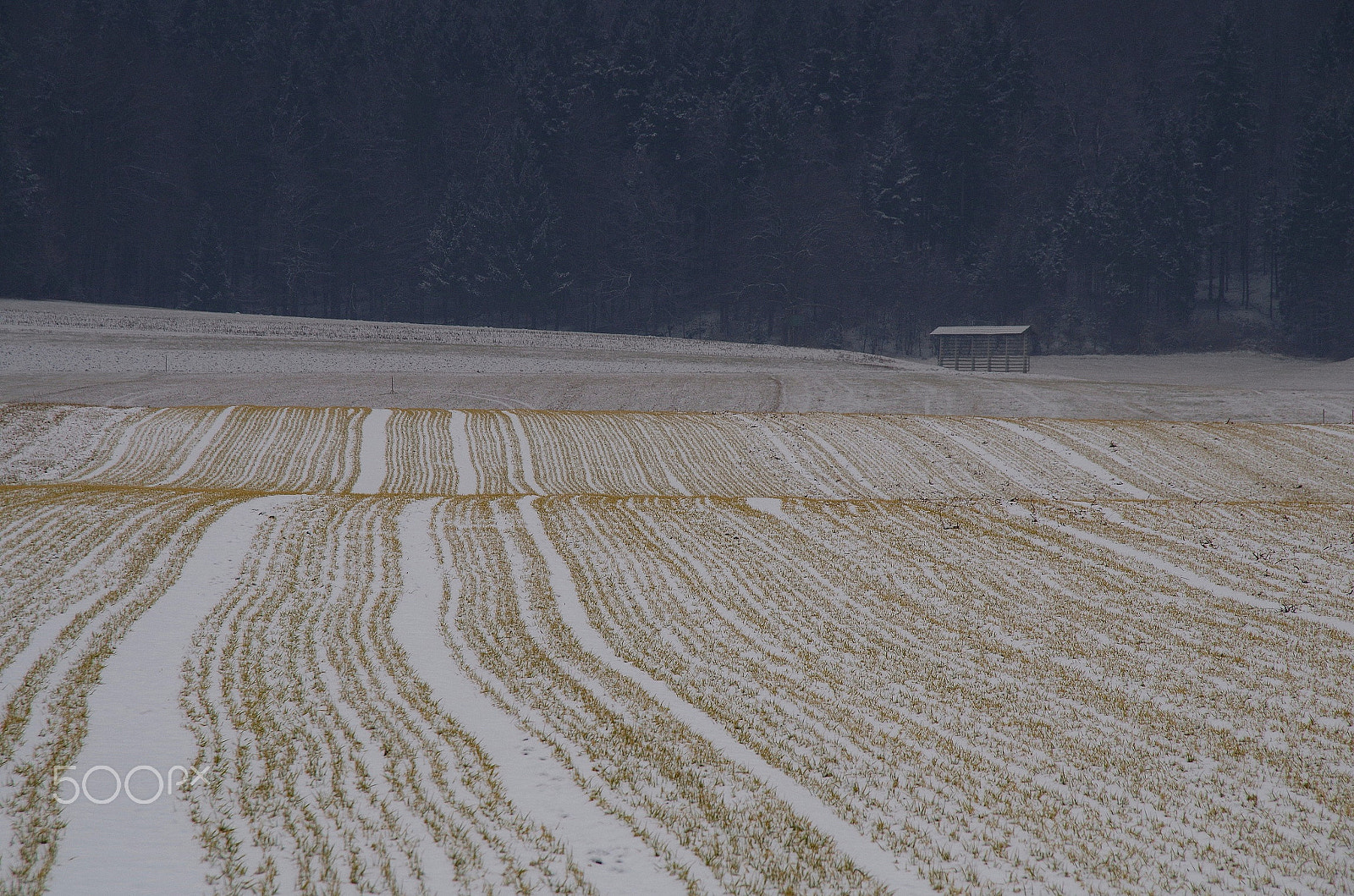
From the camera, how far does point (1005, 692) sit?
11367 mm

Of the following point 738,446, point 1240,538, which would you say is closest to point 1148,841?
point 1240,538

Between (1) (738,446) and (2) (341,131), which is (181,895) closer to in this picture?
(1) (738,446)

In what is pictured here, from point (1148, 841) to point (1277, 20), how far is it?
14081 centimetres

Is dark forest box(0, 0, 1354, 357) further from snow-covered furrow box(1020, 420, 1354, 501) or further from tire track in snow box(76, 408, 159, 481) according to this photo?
tire track in snow box(76, 408, 159, 481)

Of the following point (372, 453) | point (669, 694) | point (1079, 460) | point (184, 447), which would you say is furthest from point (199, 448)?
point (1079, 460)

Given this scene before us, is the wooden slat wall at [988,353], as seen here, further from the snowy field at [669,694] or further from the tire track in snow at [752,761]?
the tire track in snow at [752,761]

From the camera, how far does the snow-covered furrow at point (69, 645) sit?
7.27 meters

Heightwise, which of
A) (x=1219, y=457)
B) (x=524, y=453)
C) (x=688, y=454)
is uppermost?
(x=524, y=453)

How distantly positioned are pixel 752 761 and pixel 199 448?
100ft

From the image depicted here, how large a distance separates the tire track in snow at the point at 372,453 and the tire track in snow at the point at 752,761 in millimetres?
15087

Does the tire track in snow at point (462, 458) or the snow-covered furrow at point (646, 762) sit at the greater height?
the snow-covered furrow at point (646, 762)

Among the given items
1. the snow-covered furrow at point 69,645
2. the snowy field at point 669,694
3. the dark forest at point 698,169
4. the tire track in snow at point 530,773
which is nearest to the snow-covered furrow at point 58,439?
the snowy field at point 669,694

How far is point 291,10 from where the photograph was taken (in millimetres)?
121500

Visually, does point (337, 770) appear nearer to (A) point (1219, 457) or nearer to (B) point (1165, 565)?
(B) point (1165, 565)
